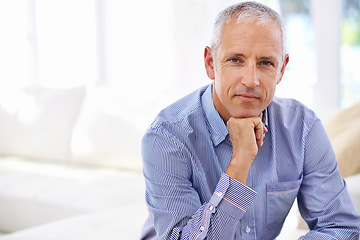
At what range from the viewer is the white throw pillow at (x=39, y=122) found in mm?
3365

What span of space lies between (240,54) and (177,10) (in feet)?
10.1

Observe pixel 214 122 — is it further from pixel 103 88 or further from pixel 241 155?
pixel 103 88

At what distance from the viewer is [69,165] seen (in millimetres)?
3275

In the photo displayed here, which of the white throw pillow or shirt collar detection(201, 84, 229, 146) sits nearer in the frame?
shirt collar detection(201, 84, 229, 146)

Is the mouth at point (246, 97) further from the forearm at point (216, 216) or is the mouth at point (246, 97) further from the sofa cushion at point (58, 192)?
the sofa cushion at point (58, 192)

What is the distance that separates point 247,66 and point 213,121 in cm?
19

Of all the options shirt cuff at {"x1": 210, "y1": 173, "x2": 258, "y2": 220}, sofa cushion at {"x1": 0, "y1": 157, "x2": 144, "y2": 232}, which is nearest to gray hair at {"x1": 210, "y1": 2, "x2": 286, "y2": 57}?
shirt cuff at {"x1": 210, "y1": 173, "x2": 258, "y2": 220}

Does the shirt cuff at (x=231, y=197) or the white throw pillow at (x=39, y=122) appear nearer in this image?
the shirt cuff at (x=231, y=197)

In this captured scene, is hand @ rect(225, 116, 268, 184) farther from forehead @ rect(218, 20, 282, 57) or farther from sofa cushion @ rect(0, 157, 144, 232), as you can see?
sofa cushion @ rect(0, 157, 144, 232)

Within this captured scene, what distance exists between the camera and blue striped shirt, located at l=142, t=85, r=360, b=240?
1296 mm

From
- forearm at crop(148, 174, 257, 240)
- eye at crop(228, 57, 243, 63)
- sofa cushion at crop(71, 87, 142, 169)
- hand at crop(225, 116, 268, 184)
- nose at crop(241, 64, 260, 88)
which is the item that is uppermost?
eye at crop(228, 57, 243, 63)

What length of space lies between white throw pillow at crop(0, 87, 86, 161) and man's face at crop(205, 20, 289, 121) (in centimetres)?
216

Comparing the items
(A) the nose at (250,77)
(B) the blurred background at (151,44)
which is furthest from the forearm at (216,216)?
(B) the blurred background at (151,44)

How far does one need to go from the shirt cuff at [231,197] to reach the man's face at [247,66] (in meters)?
0.20
